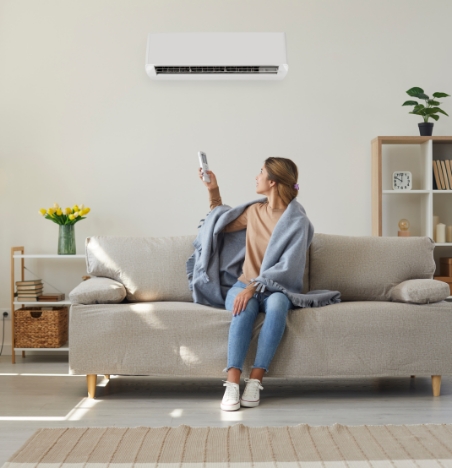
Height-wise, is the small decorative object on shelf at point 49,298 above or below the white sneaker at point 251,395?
above

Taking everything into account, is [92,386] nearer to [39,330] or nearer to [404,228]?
[39,330]

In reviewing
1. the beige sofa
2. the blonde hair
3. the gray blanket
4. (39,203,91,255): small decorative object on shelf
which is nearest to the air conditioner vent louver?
the blonde hair

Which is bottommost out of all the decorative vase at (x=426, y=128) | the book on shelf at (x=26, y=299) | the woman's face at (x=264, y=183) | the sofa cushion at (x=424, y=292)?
the book on shelf at (x=26, y=299)

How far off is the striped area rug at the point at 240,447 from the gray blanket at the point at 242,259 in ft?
2.67

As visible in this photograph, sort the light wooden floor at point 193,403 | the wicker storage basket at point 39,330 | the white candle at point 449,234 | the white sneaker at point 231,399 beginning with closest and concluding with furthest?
the light wooden floor at point 193,403 → the white sneaker at point 231,399 → the wicker storage basket at point 39,330 → the white candle at point 449,234

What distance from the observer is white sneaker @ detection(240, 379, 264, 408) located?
2.89m

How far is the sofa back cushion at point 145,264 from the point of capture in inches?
135

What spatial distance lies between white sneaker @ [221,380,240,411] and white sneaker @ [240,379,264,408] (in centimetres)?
5

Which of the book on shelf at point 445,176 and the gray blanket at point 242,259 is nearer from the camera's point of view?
the gray blanket at point 242,259

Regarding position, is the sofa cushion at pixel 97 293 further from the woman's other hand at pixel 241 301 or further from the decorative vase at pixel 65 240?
the decorative vase at pixel 65 240

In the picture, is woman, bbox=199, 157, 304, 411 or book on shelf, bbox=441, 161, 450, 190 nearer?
woman, bbox=199, 157, 304, 411

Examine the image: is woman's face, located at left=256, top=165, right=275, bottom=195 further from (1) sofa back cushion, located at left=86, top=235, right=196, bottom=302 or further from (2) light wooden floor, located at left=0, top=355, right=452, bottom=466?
(2) light wooden floor, located at left=0, top=355, right=452, bottom=466

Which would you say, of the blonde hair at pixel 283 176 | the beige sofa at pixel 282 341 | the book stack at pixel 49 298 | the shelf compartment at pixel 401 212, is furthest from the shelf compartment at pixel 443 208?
the book stack at pixel 49 298

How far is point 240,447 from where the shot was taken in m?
2.26
